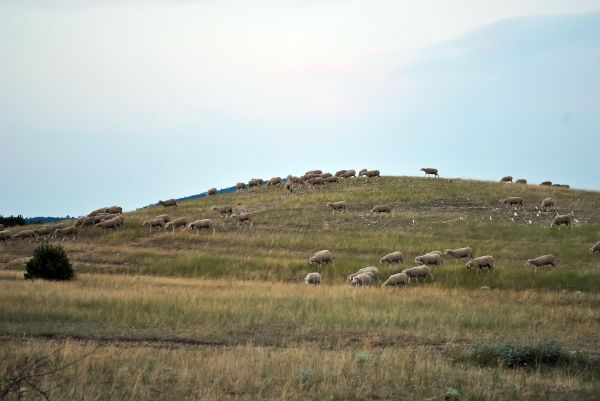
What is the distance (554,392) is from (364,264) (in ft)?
84.5

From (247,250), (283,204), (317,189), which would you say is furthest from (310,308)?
(317,189)

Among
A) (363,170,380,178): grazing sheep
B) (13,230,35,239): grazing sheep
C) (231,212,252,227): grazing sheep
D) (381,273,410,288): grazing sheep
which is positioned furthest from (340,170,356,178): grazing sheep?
(381,273,410,288): grazing sheep

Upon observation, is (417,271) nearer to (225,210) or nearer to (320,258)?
(320,258)

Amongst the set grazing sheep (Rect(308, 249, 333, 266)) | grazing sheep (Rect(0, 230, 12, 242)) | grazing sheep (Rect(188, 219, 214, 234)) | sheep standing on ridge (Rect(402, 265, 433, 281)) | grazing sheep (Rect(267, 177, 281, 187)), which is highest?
grazing sheep (Rect(267, 177, 281, 187))

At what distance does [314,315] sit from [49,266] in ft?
56.1

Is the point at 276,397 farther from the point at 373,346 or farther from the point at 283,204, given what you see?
the point at 283,204

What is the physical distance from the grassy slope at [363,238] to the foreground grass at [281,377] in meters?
20.0

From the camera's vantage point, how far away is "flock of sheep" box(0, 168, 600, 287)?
112 ft

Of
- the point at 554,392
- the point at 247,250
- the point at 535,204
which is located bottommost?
the point at 554,392

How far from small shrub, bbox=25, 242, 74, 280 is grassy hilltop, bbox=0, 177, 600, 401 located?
1.58m

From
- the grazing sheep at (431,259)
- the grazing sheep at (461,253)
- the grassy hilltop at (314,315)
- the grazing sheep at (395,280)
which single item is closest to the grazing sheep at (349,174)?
the grassy hilltop at (314,315)

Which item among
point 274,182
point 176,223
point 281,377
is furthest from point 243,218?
point 281,377

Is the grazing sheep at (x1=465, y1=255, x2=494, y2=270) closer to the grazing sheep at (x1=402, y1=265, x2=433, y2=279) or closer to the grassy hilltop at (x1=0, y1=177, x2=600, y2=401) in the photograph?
the grassy hilltop at (x1=0, y1=177, x2=600, y2=401)

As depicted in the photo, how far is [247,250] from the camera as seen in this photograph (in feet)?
146
